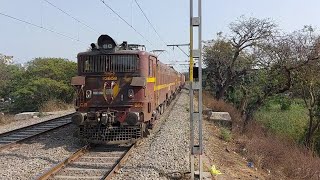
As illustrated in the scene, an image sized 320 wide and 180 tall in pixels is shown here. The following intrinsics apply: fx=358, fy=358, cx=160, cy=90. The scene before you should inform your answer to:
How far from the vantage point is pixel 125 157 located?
892 cm

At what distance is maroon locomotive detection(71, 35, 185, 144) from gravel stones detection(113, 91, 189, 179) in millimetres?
763

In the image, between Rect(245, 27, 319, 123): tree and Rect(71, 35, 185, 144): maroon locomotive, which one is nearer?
Rect(71, 35, 185, 144): maroon locomotive

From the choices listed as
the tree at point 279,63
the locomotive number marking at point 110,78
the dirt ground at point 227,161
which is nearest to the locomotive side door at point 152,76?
the locomotive number marking at point 110,78

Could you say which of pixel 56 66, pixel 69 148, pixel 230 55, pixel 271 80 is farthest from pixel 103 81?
pixel 56 66

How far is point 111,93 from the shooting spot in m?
10.5

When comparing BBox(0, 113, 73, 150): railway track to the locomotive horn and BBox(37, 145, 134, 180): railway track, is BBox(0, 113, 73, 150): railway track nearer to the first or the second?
BBox(37, 145, 134, 180): railway track

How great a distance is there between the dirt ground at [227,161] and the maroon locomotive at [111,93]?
89.1 inches

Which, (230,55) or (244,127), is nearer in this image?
(244,127)

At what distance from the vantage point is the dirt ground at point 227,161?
8328mm

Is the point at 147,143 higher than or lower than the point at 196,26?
lower

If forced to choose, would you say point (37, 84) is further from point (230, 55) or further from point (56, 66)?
point (230, 55)

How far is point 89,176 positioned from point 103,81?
379cm

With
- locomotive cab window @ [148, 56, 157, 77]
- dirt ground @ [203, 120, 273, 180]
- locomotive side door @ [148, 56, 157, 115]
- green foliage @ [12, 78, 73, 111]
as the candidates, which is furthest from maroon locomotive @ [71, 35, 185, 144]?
green foliage @ [12, 78, 73, 111]

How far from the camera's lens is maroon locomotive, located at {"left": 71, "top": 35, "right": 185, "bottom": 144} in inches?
405
